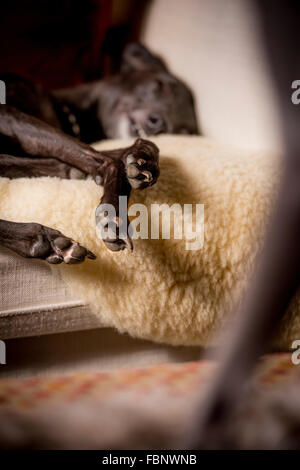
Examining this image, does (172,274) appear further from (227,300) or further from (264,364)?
(264,364)

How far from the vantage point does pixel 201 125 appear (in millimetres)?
1480

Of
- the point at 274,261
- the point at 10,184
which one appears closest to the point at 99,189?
the point at 10,184

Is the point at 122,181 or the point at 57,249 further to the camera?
the point at 122,181

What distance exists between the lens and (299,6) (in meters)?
0.54

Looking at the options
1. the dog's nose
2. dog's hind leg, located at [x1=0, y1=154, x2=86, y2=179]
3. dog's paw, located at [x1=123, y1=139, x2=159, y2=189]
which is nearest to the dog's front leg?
dog's paw, located at [x1=123, y1=139, x2=159, y2=189]

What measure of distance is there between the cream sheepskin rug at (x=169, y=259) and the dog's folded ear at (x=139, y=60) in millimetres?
816

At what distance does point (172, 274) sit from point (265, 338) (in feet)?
1.25

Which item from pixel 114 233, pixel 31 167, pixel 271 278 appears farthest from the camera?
pixel 31 167

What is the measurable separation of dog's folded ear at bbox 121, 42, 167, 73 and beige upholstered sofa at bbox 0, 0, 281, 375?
5 centimetres

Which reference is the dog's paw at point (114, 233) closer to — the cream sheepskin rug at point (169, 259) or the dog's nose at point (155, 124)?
the cream sheepskin rug at point (169, 259)

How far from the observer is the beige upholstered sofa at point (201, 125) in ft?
2.75

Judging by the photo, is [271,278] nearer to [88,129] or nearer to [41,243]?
[41,243]

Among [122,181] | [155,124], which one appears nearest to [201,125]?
[155,124]

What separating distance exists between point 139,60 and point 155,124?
33 centimetres
